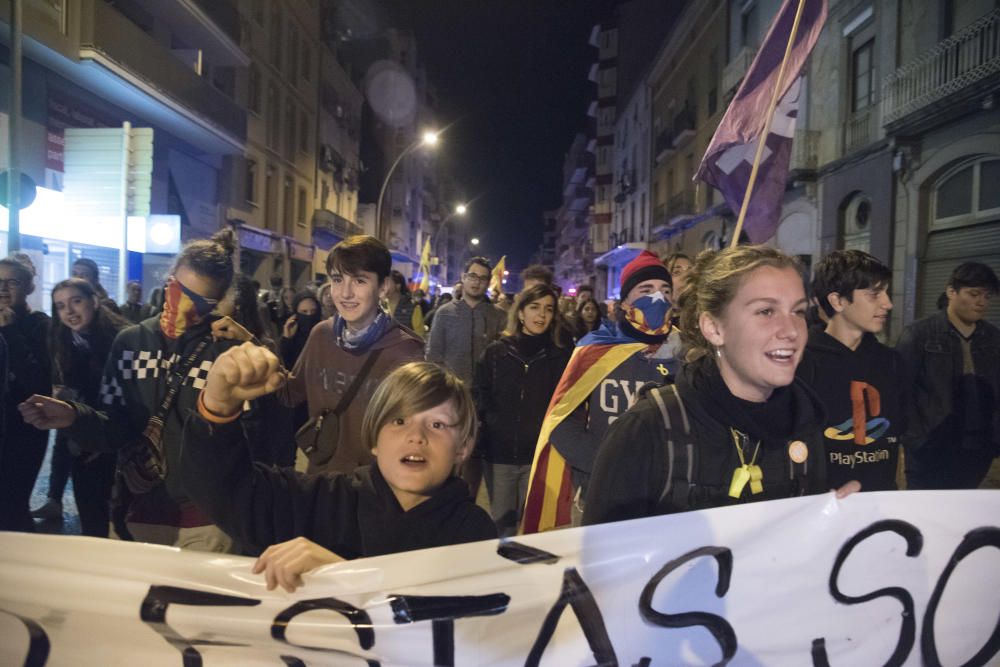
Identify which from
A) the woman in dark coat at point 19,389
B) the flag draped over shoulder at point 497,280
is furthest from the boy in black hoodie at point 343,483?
the flag draped over shoulder at point 497,280

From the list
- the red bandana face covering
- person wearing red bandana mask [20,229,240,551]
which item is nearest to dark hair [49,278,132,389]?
person wearing red bandana mask [20,229,240,551]

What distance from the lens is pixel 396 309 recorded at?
9672mm

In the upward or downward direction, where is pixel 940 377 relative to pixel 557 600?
upward

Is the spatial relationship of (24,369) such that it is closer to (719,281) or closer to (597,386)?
(597,386)

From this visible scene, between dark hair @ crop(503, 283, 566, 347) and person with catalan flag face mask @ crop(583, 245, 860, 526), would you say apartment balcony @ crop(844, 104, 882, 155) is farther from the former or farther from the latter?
person with catalan flag face mask @ crop(583, 245, 860, 526)

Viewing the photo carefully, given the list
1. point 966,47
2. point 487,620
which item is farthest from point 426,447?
point 966,47

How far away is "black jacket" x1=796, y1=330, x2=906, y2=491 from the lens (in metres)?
3.08

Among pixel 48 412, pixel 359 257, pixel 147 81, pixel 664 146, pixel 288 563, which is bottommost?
pixel 288 563

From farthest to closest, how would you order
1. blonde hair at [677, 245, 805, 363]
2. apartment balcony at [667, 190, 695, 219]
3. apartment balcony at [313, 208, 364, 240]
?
apartment balcony at [313, 208, 364, 240]
apartment balcony at [667, 190, 695, 219]
blonde hair at [677, 245, 805, 363]

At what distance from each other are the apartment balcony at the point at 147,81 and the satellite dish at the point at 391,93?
104 feet

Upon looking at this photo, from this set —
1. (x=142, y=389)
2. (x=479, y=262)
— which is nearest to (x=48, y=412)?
(x=142, y=389)

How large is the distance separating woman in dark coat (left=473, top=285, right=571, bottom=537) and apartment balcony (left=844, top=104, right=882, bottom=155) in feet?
42.5

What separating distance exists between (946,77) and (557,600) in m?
14.2

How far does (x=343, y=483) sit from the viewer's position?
2.16 m
